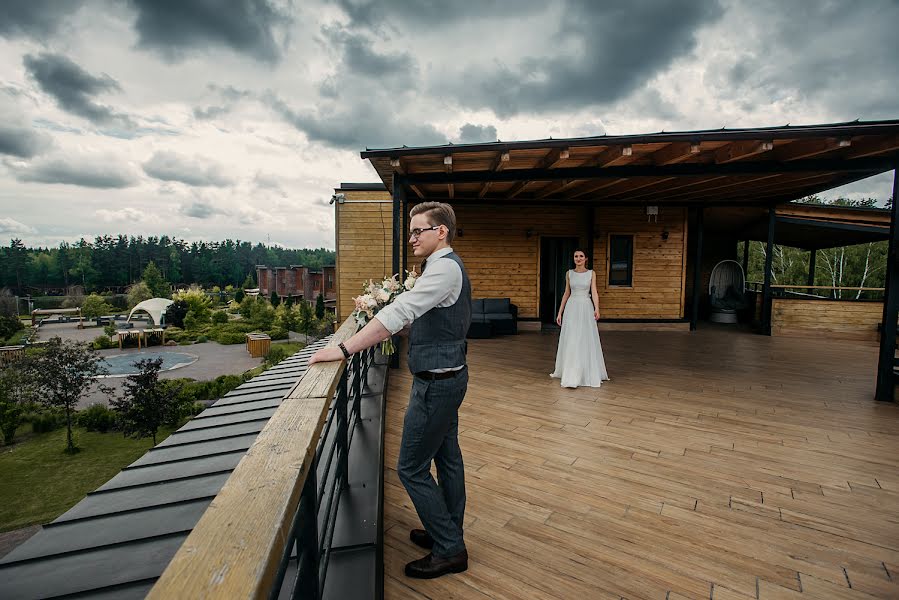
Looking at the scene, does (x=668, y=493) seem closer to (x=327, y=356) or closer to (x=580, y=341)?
(x=327, y=356)

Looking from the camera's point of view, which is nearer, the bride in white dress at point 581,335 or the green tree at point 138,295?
the bride in white dress at point 581,335

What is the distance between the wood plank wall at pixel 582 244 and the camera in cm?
1142

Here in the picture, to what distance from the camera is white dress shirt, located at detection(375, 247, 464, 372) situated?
1710 millimetres

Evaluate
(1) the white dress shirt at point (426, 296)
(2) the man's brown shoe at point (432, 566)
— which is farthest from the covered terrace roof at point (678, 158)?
(2) the man's brown shoe at point (432, 566)

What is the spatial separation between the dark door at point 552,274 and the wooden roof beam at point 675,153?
613 centimetres

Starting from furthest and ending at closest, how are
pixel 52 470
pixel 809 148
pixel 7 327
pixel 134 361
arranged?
1. pixel 7 327
2. pixel 134 361
3. pixel 52 470
4. pixel 809 148

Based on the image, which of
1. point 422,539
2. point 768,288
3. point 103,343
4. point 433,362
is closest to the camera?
point 433,362

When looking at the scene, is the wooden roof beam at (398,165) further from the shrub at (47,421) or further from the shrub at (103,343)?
the shrub at (103,343)

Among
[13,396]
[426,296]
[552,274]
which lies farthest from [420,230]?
[13,396]

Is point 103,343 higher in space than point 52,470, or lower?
higher

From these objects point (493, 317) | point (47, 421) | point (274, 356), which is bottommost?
point (47, 421)

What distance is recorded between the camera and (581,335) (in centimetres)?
586

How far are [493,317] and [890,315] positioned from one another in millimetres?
6673

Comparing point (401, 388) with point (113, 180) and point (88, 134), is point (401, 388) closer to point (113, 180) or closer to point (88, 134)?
point (88, 134)
